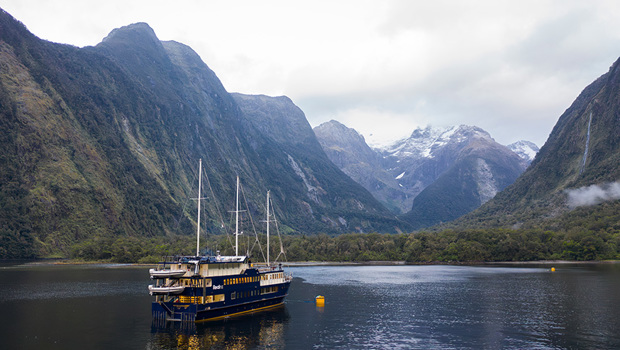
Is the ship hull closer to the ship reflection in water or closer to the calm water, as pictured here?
the ship reflection in water

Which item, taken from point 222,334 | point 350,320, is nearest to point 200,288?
point 222,334

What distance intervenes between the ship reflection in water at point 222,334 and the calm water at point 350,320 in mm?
183

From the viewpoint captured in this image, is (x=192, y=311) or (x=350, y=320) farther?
(x=350, y=320)

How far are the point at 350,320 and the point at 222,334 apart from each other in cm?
3044

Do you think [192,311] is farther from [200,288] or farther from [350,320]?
[350,320]

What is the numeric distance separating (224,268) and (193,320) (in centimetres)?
1223

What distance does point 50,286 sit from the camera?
16262 centimetres

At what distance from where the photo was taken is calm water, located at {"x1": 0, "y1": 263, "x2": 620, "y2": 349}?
85.2 m

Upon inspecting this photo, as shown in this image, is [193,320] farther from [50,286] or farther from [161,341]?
[50,286]

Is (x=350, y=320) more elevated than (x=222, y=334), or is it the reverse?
(x=222, y=334)

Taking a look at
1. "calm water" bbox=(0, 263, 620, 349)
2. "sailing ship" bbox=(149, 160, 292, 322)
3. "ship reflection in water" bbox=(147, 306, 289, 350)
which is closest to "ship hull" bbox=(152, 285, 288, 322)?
"sailing ship" bbox=(149, 160, 292, 322)

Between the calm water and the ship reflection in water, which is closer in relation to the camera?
the ship reflection in water

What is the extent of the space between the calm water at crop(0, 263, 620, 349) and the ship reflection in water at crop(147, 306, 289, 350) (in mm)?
183

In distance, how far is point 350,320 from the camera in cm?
10756
